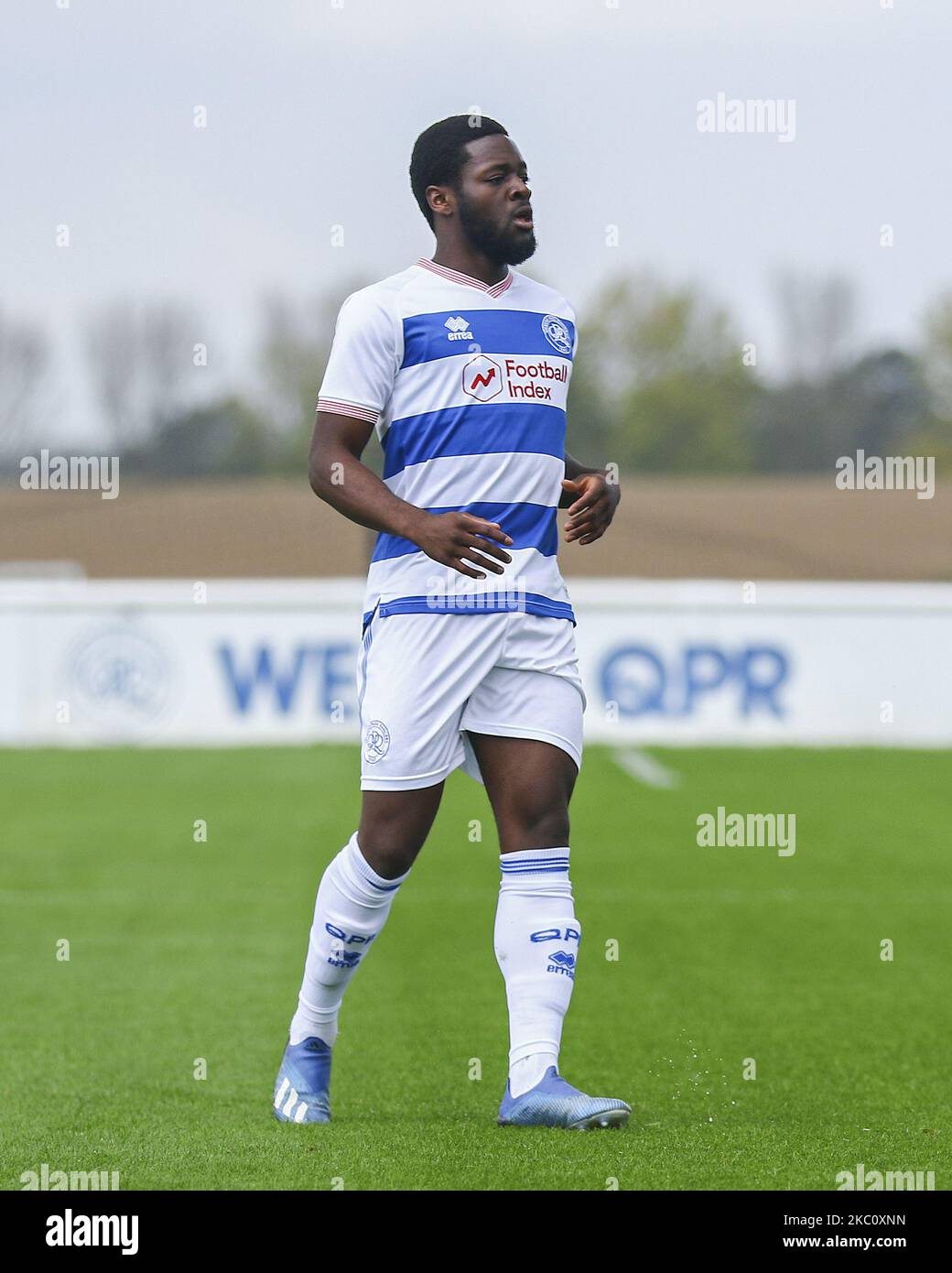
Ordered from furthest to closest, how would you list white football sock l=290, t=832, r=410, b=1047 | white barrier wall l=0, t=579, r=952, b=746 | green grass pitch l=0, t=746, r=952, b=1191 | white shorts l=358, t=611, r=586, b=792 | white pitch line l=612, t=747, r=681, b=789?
white barrier wall l=0, t=579, r=952, b=746 → white pitch line l=612, t=747, r=681, b=789 → white football sock l=290, t=832, r=410, b=1047 → white shorts l=358, t=611, r=586, b=792 → green grass pitch l=0, t=746, r=952, b=1191

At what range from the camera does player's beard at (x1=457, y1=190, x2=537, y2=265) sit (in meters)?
4.39

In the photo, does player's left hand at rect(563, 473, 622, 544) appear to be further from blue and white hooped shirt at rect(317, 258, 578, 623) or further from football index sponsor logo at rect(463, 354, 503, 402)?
football index sponsor logo at rect(463, 354, 503, 402)

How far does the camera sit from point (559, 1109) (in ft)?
13.8

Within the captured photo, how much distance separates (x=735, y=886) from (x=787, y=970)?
245cm

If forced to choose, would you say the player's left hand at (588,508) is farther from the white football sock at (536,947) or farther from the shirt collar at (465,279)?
the white football sock at (536,947)

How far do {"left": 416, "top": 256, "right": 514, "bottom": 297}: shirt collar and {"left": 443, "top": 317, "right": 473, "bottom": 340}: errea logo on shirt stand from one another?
4.3 inches

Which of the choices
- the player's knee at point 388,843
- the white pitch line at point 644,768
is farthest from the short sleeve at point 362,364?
the white pitch line at point 644,768

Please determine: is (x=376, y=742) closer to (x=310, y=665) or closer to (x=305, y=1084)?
(x=305, y=1084)

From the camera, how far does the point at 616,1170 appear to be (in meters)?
3.82

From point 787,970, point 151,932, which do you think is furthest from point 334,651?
point 787,970

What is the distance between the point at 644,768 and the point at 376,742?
11478 mm

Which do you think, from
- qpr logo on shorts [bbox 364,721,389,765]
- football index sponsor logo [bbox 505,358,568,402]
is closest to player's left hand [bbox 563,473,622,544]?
football index sponsor logo [bbox 505,358,568,402]

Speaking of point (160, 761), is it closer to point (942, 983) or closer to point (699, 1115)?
point (942, 983)

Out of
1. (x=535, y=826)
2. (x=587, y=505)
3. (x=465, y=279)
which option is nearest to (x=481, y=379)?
(x=465, y=279)
